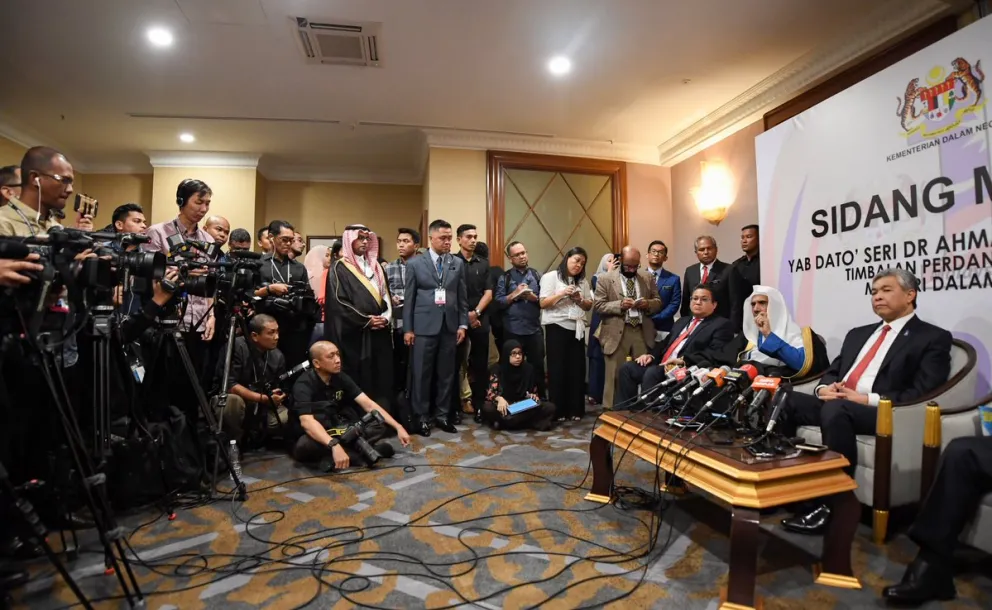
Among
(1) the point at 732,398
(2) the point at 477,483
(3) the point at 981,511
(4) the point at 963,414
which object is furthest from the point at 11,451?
(4) the point at 963,414

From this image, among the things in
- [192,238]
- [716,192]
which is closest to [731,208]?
[716,192]

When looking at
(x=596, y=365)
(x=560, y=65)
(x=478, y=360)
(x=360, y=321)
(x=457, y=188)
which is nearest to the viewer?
(x=360, y=321)

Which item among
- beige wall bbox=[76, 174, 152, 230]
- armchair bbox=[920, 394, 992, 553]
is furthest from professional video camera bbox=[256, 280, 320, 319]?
Answer: beige wall bbox=[76, 174, 152, 230]

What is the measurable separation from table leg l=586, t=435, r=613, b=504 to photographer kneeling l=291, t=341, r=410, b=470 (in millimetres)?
1015

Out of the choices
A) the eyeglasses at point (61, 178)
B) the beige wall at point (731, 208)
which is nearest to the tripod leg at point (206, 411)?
the eyeglasses at point (61, 178)

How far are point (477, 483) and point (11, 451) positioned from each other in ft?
6.07

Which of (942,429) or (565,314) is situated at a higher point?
(565,314)

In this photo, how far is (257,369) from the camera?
10.5 feet

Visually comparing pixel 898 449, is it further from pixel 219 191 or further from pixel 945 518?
pixel 219 191

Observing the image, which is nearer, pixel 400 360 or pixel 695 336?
pixel 695 336

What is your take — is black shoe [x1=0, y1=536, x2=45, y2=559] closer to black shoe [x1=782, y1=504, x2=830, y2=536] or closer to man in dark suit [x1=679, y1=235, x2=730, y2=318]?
black shoe [x1=782, y1=504, x2=830, y2=536]

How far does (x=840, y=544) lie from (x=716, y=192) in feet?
13.6

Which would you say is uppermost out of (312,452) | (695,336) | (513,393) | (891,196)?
(891,196)

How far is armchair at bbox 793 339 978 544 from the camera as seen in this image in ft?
6.38
